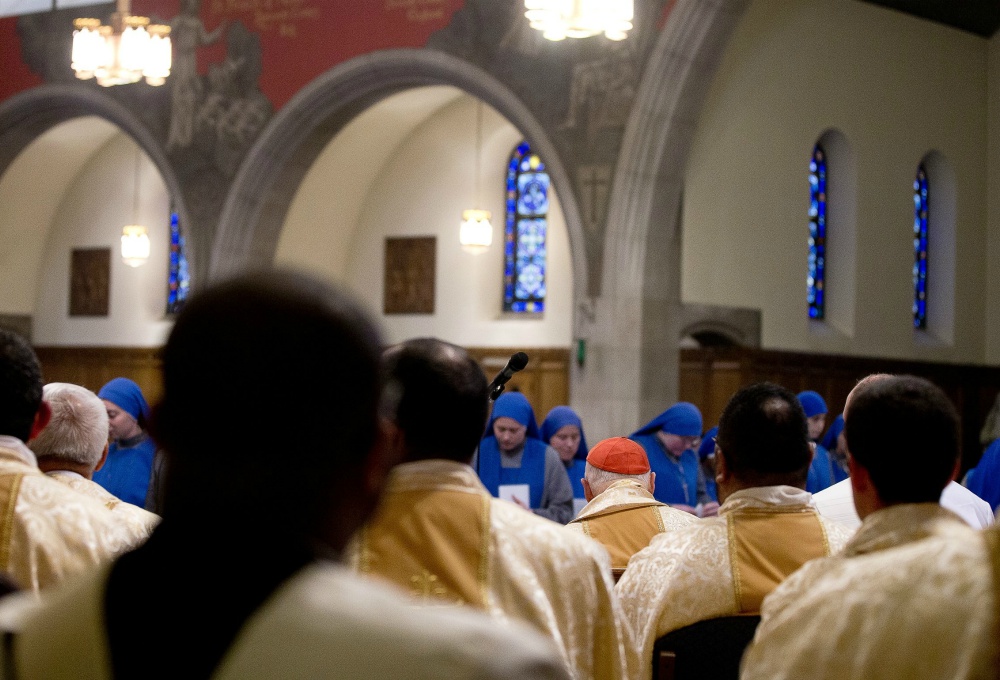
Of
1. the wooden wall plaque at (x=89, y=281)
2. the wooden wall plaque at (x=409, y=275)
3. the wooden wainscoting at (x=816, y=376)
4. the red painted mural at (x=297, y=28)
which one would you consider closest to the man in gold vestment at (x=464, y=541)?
the wooden wainscoting at (x=816, y=376)

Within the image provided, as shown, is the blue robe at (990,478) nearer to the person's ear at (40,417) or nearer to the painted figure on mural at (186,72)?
the person's ear at (40,417)

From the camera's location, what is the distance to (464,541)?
7.89 ft

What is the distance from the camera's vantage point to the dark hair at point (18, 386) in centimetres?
242

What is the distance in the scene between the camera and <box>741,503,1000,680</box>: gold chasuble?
1.68 metres

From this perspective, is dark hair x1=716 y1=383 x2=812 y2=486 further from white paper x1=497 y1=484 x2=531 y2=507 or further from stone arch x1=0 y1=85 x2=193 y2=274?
stone arch x1=0 y1=85 x2=193 y2=274

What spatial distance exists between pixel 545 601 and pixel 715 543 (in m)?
0.92

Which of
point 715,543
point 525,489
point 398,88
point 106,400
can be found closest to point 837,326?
point 398,88

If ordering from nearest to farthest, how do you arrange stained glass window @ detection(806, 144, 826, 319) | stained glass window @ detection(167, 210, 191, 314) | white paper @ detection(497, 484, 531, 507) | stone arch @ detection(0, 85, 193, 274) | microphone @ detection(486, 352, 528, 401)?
microphone @ detection(486, 352, 528, 401) < white paper @ detection(497, 484, 531, 507) < stained glass window @ detection(806, 144, 826, 319) < stone arch @ detection(0, 85, 193, 274) < stained glass window @ detection(167, 210, 191, 314)

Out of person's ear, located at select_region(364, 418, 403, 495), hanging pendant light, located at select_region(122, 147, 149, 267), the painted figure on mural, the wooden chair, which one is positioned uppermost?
the painted figure on mural

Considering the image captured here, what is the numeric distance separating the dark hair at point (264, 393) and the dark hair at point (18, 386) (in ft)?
4.19

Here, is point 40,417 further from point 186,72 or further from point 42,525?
point 186,72

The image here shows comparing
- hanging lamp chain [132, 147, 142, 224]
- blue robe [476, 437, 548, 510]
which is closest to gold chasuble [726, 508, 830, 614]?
blue robe [476, 437, 548, 510]

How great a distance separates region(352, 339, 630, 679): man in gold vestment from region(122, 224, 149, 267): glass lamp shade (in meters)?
16.8

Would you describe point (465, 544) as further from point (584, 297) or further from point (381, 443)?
point (584, 297)
